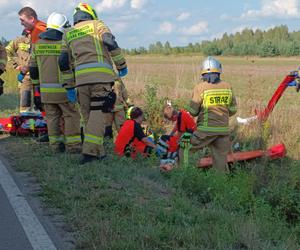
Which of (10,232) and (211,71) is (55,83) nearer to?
(211,71)

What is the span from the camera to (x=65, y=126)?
766 cm

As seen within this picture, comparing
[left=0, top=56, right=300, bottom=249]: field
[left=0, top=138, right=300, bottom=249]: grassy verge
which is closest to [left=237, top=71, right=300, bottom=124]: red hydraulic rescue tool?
[left=0, top=56, right=300, bottom=249]: field

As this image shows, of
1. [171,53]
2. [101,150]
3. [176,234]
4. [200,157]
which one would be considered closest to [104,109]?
[101,150]

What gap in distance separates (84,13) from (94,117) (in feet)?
4.69

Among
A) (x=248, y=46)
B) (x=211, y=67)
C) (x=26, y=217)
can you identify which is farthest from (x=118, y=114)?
(x=248, y=46)

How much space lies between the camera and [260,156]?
797 cm

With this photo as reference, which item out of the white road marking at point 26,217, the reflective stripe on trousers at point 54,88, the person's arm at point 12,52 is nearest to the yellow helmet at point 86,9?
the reflective stripe on trousers at point 54,88

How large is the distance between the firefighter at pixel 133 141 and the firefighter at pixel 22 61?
3374 mm

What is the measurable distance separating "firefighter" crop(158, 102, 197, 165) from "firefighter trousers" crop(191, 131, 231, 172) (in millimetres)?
149

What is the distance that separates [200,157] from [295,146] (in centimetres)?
170

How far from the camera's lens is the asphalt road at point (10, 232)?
13.2ft

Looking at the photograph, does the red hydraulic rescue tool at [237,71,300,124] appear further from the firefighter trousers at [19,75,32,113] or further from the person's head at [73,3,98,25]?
the firefighter trousers at [19,75,32,113]

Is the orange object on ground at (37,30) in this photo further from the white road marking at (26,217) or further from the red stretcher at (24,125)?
the white road marking at (26,217)

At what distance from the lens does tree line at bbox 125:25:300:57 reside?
76312 mm
